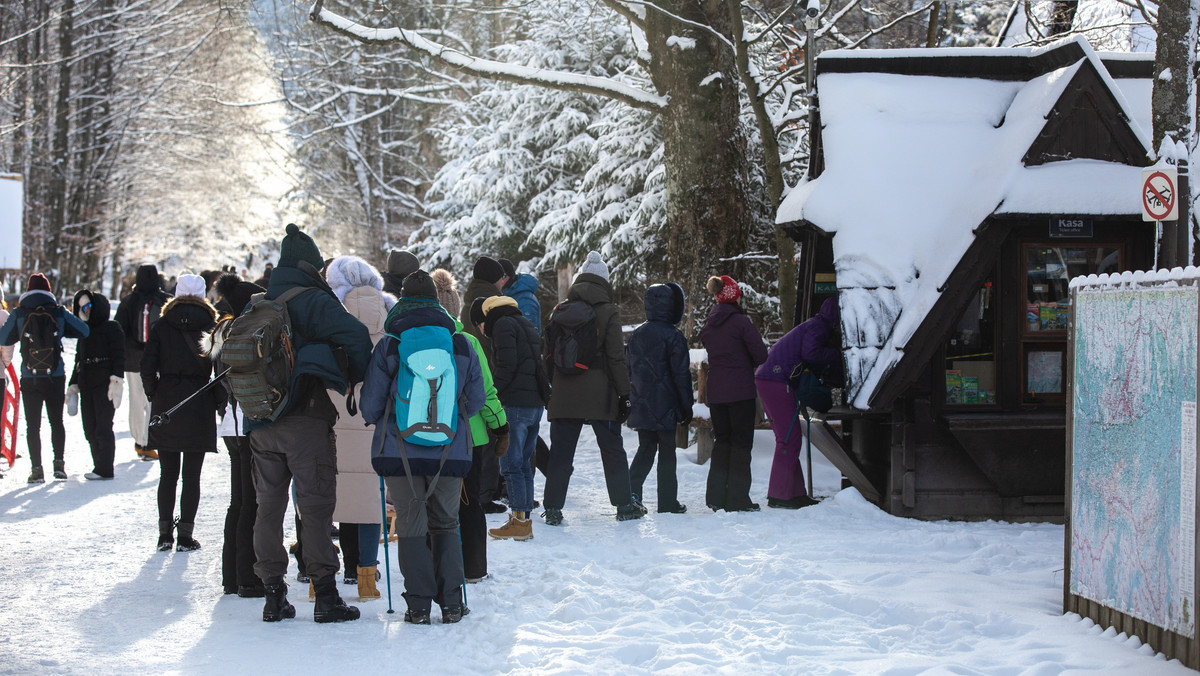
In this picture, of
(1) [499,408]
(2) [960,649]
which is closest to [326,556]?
(1) [499,408]

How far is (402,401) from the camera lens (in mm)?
6160

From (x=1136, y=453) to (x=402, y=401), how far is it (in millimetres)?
3734

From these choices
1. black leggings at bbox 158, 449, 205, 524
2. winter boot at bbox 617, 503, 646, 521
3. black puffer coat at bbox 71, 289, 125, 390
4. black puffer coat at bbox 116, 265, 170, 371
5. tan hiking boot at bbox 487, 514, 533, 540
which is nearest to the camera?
black leggings at bbox 158, 449, 205, 524

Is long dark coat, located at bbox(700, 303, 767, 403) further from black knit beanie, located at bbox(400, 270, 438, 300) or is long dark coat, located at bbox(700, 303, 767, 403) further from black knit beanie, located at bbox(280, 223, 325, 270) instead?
black knit beanie, located at bbox(280, 223, 325, 270)

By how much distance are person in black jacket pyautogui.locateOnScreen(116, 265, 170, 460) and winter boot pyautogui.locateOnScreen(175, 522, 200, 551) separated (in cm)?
355

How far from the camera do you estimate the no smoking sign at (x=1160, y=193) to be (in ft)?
22.6

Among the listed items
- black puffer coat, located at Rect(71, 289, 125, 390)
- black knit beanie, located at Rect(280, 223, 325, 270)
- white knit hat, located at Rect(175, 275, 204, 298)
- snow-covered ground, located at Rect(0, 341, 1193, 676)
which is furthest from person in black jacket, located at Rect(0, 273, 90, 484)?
black knit beanie, located at Rect(280, 223, 325, 270)

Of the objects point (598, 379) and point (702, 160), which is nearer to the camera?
point (598, 379)

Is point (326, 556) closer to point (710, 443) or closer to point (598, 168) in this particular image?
point (710, 443)

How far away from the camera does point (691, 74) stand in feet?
45.5

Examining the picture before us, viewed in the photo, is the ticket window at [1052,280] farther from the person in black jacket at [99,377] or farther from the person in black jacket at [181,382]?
the person in black jacket at [99,377]

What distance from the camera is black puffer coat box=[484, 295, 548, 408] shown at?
895 cm

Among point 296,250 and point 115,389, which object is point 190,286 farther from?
point 115,389

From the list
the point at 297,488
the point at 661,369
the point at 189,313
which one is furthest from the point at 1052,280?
the point at 189,313
